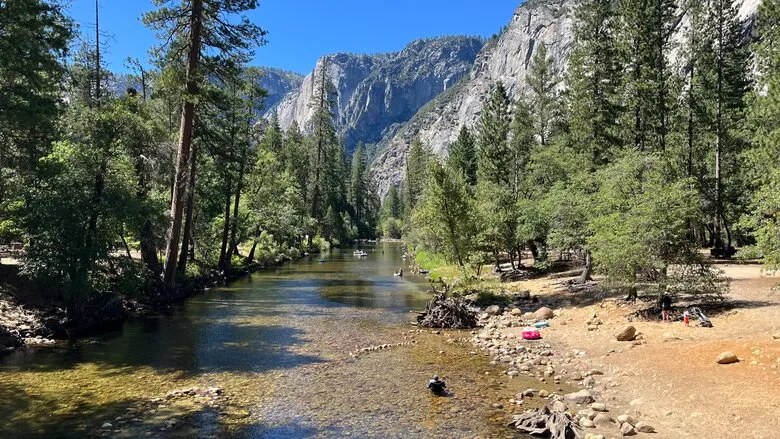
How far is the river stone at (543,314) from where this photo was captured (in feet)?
66.7

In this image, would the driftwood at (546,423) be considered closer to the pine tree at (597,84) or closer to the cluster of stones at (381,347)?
the cluster of stones at (381,347)

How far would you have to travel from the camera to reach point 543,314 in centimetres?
2047

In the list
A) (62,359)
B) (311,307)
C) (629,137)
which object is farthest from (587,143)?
(62,359)

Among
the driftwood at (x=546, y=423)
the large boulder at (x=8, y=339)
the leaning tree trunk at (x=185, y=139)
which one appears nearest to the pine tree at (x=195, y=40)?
the leaning tree trunk at (x=185, y=139)

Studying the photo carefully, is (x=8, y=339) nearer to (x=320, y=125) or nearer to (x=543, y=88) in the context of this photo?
(x=543, y=88)

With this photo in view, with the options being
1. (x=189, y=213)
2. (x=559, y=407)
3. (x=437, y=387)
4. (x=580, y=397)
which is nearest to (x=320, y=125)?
(x=189, y=213)

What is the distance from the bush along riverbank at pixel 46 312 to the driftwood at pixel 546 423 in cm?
1513

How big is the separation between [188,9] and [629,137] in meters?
25.8

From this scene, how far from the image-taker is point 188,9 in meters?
23.5

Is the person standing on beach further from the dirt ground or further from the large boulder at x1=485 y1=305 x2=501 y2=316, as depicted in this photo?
the large boulder at x1=485 y1=305 x2=501 y2=316

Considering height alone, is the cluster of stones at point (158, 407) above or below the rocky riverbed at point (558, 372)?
below

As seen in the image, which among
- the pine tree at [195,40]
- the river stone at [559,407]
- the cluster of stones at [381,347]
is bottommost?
the cluster of stones at [381,347]

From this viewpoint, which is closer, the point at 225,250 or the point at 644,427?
the point at 644,427

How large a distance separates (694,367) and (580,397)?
10.6 feet
